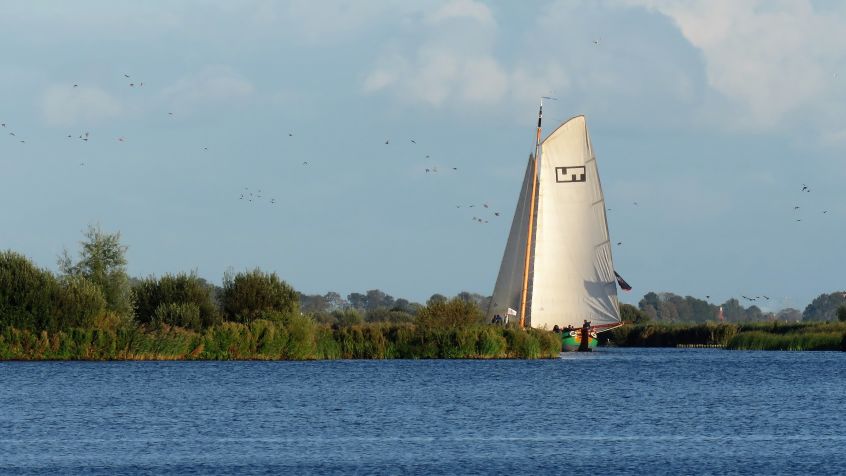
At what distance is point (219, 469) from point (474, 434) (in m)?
10.8

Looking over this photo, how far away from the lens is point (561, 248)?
9319 cm

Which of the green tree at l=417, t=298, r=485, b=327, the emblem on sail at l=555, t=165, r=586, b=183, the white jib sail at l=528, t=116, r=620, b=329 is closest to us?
the green tree at l=417, t=298, r=485, b=327

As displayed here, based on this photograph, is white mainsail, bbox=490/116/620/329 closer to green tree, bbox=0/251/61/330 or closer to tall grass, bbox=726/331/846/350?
tall grass, bbox=726/331/846/350

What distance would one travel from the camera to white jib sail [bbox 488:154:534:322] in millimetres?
95125

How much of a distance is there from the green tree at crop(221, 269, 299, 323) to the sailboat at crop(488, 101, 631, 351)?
1369cm

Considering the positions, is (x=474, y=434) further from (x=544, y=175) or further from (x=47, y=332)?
(x=544, y=175)

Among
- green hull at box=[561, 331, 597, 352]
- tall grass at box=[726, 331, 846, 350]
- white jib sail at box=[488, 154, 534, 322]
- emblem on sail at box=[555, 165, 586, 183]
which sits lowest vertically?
green hull at box=[561, 331, 597, 352]

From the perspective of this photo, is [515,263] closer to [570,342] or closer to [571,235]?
[571,235]

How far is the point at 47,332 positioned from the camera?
76.3 meters

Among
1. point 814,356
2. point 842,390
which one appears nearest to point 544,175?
point 814,356

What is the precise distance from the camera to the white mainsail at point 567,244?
3620 inches

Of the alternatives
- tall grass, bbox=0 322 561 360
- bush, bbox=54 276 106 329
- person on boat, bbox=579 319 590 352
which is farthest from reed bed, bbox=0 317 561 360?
person on boat, bbox=579 319 590 352

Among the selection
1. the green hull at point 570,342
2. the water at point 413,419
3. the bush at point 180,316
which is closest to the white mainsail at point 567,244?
the green hull at point 570,342

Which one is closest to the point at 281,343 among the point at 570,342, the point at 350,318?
the point at 570,342
